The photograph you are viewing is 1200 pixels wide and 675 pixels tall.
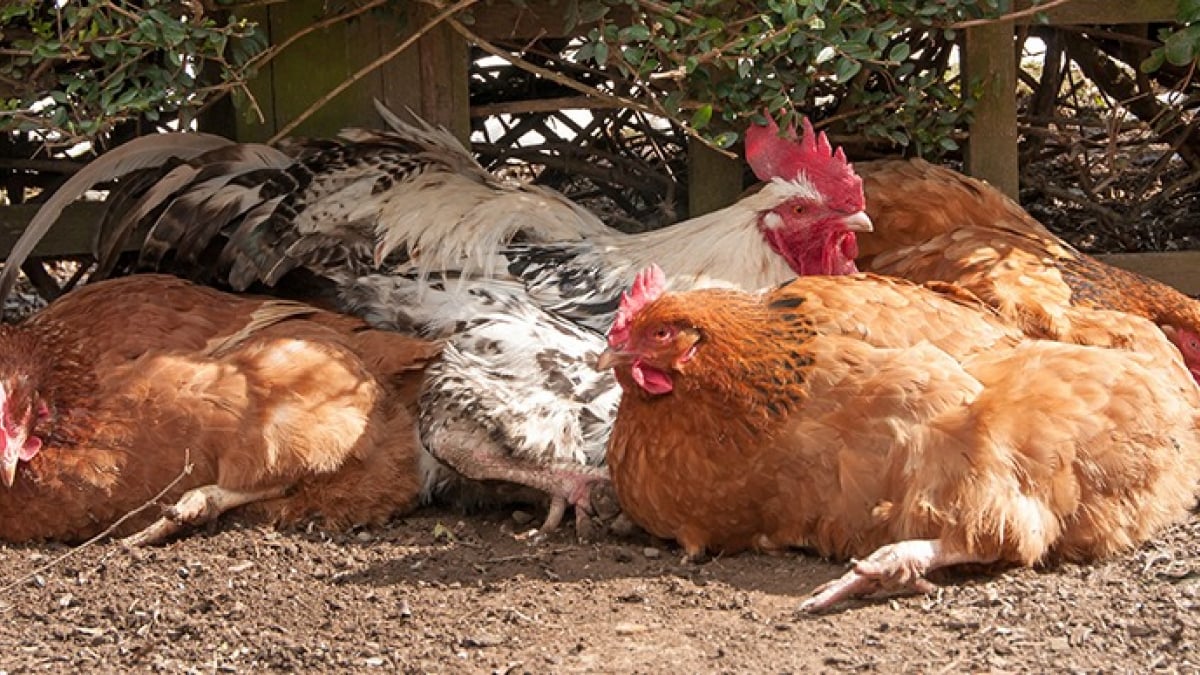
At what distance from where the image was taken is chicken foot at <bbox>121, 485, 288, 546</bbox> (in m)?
4.30

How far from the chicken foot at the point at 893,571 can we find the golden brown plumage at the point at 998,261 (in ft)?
3.56

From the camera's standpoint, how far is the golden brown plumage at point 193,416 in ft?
14.1

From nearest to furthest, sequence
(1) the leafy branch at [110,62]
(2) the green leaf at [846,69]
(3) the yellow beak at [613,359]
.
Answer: (3) the yellow beak at [613,359]
(1) the leafy branch at [110,62]
(2) the green leaf at [846,69]

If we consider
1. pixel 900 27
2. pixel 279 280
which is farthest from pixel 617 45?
pixel 279 280

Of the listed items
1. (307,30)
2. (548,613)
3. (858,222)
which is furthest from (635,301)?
(307,30)

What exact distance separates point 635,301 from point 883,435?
2.59 ft

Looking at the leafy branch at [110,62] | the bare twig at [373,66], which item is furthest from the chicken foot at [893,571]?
the leafy branch at [110,62]

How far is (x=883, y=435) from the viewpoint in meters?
3.79

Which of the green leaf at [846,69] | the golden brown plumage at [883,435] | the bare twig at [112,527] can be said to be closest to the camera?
the golden brown plumage at [883,435]

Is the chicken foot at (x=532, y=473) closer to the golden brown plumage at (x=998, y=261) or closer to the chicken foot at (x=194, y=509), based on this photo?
the chicken foot at (x=194, y=509)

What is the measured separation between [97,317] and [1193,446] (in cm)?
327

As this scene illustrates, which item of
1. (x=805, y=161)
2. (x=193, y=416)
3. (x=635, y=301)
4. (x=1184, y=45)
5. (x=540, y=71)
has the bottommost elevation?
(x=193, y=416)

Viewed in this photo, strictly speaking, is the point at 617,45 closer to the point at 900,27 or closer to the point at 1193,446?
the point at 900,27

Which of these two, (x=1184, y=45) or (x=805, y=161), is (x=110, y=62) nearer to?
(x=805, y=161)
